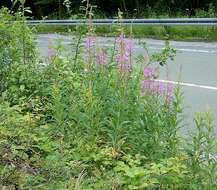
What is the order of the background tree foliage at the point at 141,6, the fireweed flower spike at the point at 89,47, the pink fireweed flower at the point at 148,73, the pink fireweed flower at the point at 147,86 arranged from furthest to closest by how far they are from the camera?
the background tree foliage at the point at 141,6 < the fireweed flower spike at the point at 89,47 < the pink fireweed flower at the point at 148,73 < the pink fireweed flower at the point at 147,86

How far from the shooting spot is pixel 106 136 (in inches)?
204

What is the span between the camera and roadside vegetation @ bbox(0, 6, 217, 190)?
452cm

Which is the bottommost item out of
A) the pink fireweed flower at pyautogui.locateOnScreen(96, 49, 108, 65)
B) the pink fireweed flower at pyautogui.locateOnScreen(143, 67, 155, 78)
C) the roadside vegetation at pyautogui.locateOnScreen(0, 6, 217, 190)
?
the roadside vegetation at pyautogui.locateOnScreen(0, 6, 217, 190)

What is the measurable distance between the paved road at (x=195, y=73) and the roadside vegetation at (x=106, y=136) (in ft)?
3.76

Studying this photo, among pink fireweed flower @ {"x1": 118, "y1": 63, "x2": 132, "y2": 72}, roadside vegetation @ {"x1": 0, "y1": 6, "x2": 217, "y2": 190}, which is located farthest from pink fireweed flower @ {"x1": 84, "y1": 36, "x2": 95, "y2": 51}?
pink fireweed flower @ {"x1": 118, "y1": 63, "x2": 132, "y2": 72}

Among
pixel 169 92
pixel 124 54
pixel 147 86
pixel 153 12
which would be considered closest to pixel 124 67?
pixel 124 54

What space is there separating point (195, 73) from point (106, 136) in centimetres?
861

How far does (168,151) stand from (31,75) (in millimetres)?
2333

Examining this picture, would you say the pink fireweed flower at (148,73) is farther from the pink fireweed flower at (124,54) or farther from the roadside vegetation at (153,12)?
the roadside vegetation at (153,12)

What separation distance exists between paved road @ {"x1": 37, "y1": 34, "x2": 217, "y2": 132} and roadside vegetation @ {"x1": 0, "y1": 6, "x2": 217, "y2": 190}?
3.76ft

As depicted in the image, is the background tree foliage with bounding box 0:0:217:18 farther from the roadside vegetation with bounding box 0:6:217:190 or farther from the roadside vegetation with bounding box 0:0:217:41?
the roadside vegetation with bounding box 0:6:217:190

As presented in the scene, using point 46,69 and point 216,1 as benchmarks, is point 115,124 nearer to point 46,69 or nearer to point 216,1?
point 46,69

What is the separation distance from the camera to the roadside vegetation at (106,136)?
178 inches

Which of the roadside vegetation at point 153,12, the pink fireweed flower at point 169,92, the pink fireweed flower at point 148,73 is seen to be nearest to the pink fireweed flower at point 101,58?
the pink fireweed flower at point 148,73
